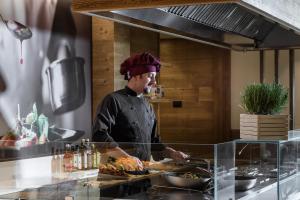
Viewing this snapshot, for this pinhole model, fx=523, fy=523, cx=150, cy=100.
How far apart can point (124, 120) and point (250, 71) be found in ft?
12.5

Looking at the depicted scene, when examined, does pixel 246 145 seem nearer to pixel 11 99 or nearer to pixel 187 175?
pixel 187 175

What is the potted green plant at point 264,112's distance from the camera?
77.7 inches

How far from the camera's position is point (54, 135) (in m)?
4.41

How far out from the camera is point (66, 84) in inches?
181

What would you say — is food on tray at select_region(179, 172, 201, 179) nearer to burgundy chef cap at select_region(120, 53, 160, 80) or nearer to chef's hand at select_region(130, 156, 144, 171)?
chef's hand at select_region(130, 156, 144, 171)

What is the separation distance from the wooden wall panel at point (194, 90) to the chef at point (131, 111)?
374 centimetres

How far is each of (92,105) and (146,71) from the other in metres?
2.06

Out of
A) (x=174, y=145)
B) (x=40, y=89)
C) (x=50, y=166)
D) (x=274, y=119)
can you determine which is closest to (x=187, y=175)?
(x=174, y=145)

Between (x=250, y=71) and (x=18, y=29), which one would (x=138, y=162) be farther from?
(x=250, y=71)

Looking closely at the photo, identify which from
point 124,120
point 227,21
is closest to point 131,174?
point 227,21

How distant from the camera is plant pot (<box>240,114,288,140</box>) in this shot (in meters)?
1.96

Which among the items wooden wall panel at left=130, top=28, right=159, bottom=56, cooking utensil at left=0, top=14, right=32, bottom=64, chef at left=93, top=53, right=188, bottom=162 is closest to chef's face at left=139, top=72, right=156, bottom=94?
chef at left=93, top=53, right=188, bottom=162

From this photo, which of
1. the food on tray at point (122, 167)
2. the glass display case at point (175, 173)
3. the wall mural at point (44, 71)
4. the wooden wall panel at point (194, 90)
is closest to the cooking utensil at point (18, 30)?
the wall mural at point (44, 71)

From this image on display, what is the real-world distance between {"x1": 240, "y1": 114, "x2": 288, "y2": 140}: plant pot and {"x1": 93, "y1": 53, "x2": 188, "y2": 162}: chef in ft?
3.63
